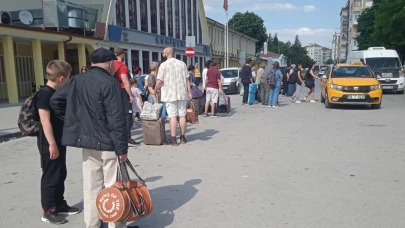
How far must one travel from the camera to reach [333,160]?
625 centimetres

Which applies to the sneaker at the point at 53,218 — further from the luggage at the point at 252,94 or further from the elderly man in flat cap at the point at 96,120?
the luggage at the point at 252,94

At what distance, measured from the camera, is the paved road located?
4012 millimetres

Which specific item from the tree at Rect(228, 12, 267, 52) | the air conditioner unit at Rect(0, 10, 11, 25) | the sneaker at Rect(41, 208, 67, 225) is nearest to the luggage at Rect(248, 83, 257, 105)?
the air conditioner unit at Rect(0, 10, 11, 25)

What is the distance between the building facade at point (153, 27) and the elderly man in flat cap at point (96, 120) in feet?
70.7

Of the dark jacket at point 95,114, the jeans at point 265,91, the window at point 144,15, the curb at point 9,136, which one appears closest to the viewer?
the dark jacket at point 95,114

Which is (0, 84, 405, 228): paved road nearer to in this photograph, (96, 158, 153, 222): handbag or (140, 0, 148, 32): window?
(96, 158, 153, 222): handbag

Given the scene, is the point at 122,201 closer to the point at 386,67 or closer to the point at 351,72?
the point at 351,72

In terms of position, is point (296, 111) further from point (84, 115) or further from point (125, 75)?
point (84, 115)

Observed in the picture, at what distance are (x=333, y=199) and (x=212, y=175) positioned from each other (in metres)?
1.80

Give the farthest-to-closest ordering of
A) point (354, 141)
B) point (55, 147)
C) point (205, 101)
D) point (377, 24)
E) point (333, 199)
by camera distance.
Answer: point (377, 24)
point (205, 101)
point (354, 141)
point (333, 199)
point (55, 147)

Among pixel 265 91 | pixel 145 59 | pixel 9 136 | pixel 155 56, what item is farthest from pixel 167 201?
pixel 155 56

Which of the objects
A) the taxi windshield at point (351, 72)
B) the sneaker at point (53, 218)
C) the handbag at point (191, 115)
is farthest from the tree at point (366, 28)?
the sneaker at point (53, 218)

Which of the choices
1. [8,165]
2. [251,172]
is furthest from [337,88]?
[8,165]

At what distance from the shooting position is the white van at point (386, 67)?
66.4 feet
